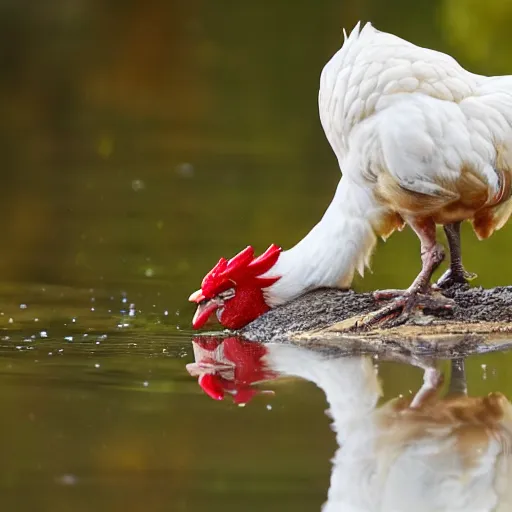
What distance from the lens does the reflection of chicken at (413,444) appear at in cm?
498

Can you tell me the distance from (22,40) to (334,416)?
1660 centimetres

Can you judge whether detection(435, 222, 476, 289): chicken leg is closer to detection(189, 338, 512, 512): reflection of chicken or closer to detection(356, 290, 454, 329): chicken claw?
detection(356, 290, 454, 329): chicken claw

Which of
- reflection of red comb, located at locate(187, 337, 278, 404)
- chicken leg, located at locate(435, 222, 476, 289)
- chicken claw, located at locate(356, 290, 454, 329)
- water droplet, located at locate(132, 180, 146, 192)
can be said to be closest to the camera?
reflection of red comb, located at locate(187, 337, 278, 404)

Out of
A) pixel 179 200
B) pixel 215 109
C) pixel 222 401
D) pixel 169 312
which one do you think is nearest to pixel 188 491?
pixel 222 401

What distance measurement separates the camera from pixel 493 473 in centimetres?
519

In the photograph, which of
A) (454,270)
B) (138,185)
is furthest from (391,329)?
(138,185)

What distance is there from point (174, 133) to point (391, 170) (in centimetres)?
→ 923

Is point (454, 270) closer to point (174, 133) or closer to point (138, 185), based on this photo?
point (138, 185)

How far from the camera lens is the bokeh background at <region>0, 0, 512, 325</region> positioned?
1012 centimetres

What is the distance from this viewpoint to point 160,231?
36.2 feet

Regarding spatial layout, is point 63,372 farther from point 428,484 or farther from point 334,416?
point 428,484

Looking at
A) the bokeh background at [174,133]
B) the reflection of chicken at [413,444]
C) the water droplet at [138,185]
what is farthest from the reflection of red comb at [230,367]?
the water droplet at [138,185]

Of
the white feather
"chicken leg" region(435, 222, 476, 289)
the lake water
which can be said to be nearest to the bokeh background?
the lake water

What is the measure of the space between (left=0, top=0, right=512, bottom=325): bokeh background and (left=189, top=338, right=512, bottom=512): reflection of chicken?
84.1 inches
